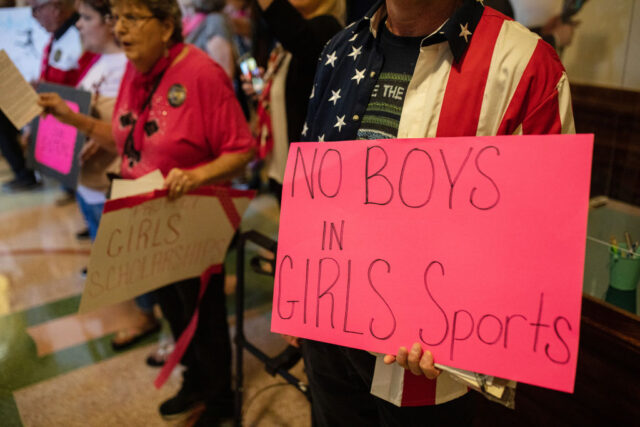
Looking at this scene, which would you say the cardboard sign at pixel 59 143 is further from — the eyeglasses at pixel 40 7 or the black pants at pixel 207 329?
the black pants at pixel 207 329

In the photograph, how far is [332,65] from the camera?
41.5 inches

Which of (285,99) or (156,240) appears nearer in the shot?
(156,240)

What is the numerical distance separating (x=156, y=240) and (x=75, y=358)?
4.22 feet

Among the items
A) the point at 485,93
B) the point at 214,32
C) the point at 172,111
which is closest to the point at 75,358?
the point at 172,111

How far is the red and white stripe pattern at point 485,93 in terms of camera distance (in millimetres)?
787

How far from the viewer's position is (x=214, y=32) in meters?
3.12

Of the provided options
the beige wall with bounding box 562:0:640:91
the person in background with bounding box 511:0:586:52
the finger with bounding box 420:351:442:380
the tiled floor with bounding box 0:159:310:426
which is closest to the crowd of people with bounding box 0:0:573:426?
the finger with bounding box 420:351:442:380

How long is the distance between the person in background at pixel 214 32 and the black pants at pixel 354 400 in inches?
97.4

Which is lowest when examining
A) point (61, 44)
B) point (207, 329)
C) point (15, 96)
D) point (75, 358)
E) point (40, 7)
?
point (75, 358)

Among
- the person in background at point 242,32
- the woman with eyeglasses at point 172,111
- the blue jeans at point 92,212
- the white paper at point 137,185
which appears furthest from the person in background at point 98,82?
the person in background at point 242,32

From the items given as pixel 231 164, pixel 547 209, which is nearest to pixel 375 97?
pixel 547 209

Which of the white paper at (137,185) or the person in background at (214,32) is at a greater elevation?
the person in background at (214,32)

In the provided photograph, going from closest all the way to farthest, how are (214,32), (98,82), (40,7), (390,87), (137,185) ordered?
(390,87), (137,185), (98,82), (40,7), (214,32)

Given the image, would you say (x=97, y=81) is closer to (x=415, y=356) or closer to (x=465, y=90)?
(x=465, y=90)
